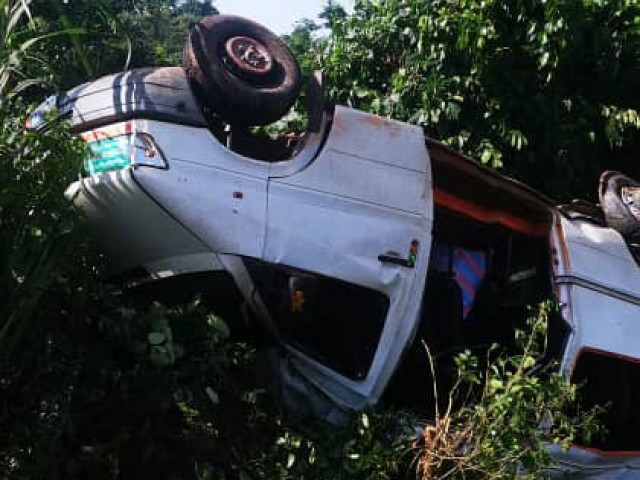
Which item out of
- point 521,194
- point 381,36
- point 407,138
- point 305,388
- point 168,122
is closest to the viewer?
point 168,122

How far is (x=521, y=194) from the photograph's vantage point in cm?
459

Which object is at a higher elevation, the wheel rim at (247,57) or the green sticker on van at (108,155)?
the wheel rim at (247,57)

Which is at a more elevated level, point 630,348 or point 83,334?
point 83,334

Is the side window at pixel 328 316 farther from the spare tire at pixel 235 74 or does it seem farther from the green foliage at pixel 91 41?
the green foliage at pixel 91 41

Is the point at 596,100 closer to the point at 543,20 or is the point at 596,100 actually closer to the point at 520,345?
the point at 543,20

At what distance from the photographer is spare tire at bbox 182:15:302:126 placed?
12.5 ft

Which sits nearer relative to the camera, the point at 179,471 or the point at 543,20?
the point at 179,471

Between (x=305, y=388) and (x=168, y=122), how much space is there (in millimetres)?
1213

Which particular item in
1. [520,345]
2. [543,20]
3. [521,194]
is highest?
[543,20]

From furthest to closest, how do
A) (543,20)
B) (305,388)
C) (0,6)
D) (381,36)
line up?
(381,36), (543,20), (305,388), (0,6)

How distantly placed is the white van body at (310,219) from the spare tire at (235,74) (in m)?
0.14

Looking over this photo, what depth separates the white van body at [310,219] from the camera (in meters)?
3.57

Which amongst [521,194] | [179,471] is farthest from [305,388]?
[521,194]

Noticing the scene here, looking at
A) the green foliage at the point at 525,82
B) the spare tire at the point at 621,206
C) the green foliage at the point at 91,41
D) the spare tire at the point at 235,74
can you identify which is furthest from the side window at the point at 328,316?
the green foliage at the point at 525,82
